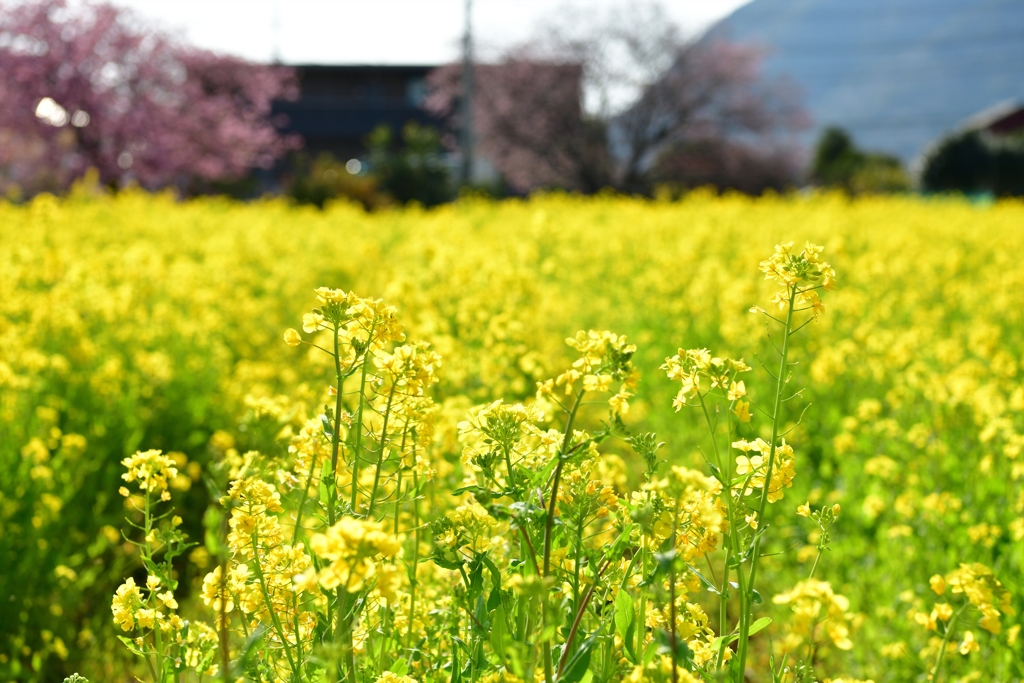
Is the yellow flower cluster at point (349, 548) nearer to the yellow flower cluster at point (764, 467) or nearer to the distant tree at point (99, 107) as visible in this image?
the yellow flower cluster at point (764, 467)

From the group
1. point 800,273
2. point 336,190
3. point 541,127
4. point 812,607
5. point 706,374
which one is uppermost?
point 541,127

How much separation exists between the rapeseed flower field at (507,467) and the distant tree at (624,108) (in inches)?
749

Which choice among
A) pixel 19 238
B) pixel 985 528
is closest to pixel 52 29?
pixel 19 238

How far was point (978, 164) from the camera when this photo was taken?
29.6 metres

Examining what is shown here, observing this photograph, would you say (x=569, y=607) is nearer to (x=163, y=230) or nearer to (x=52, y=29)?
(x=163, y=230)

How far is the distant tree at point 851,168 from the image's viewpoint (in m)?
29.8

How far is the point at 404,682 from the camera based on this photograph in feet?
3.84

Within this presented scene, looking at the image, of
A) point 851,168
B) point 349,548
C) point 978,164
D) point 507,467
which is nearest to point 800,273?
point 507,467

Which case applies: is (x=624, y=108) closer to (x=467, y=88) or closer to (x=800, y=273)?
(x=467, y=88)

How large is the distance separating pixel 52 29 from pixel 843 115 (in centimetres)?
17874

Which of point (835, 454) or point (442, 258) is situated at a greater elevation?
point (442, 258)

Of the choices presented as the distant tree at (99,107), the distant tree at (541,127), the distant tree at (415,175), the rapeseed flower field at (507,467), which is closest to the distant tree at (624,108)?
the distant tree at (541,127)

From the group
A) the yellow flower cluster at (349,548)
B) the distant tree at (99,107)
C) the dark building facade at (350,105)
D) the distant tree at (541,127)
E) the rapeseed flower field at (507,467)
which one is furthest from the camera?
the dark building facade at (350,105)

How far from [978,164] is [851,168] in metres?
9.30
